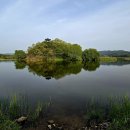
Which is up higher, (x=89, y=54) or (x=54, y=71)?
(x=89, y=54)

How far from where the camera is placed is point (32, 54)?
107625 mm

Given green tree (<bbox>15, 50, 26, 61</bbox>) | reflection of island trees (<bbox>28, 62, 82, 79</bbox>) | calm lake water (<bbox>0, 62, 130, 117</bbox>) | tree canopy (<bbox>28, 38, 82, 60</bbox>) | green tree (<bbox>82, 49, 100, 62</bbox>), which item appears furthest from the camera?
green tree (<bbox>15, 50, 26, 61</bbox>)

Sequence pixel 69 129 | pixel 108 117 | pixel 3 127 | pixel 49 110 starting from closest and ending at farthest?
pixel 3 127 → pixel 69 129 → pixel 108 117 → pixel 49 110

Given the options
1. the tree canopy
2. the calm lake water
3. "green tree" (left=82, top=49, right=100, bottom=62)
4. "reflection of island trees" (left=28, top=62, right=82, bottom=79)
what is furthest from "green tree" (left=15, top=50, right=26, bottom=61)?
the calm lake water

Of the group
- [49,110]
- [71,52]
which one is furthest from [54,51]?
[49,110]

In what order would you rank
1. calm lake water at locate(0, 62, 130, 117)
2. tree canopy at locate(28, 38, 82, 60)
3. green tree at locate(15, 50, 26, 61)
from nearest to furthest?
calm lake water at locate(0, 62, 130, 117) → tree canopy at locate(28, 38, 82, 60) → green tree at locate(15, 50, 26, 61)

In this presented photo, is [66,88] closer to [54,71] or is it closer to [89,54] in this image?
[54,71]

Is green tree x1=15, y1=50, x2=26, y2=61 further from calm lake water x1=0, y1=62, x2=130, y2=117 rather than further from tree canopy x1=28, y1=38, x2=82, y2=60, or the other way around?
calm lake water x1=0, y1=62, x2=130, y2=117

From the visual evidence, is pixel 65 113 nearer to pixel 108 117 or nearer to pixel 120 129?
pixel 108 117

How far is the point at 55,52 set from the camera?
357 ft

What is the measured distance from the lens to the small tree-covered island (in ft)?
351

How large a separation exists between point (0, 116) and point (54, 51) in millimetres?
97049

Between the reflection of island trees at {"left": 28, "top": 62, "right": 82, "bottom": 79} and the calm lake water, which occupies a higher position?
the reflection of island trees at {"left": 28, "top": 62, "right": 82, "bottom": 79}

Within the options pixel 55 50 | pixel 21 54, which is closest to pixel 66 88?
pixel 55 50
